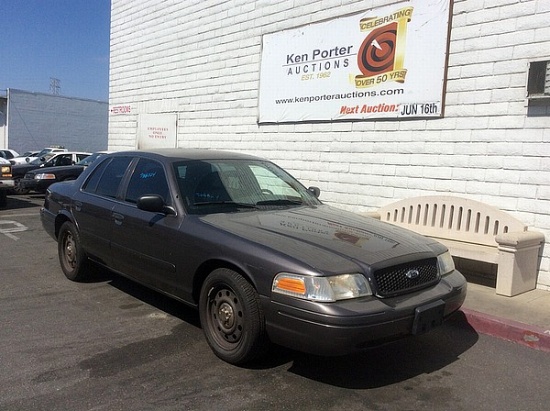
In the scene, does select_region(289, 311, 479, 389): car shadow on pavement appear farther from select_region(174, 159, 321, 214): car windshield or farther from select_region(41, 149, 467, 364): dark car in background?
select_region(174, 159, 321, 214): car windshield

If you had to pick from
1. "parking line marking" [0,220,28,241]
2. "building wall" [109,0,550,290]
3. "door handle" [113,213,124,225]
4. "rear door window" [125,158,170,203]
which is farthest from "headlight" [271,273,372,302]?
"parking line marking" [0,220,28,241]

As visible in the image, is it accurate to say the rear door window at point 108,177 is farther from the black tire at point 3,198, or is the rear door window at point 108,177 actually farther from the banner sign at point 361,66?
the black tire at point 3,198

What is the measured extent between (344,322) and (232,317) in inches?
37.3

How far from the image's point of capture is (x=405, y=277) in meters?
3.65

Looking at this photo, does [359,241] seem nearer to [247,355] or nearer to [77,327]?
[247,355]

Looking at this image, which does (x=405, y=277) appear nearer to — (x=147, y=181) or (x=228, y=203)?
(x=228, y=203)

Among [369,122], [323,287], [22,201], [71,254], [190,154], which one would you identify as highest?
[369,122]

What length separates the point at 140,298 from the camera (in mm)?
5570

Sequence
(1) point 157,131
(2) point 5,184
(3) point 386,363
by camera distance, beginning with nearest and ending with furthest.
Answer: (3) point 386,363 < (2) point 5,184 < (1) point 157,131

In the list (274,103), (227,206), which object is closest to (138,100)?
(274,103)

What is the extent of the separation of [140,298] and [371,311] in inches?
122

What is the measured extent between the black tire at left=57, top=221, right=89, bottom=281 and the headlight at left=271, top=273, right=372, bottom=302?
3.28 m

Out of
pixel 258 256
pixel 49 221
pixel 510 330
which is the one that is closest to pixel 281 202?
pixel 258 256

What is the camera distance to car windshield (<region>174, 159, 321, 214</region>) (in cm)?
453
